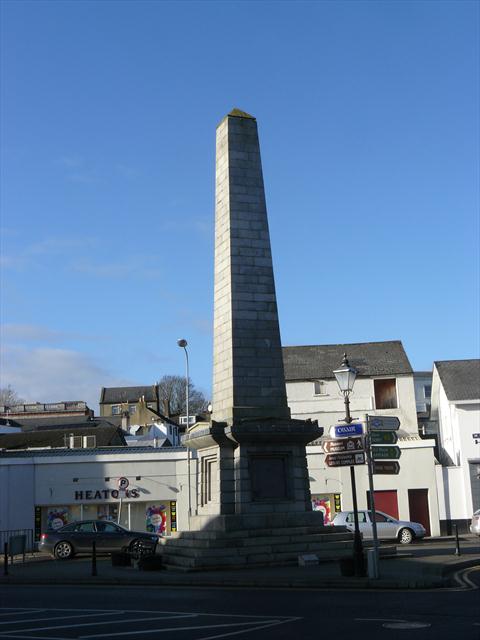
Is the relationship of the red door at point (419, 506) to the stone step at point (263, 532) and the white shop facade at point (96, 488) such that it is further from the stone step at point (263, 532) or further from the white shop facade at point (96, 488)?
the stone step at point (263, 532)

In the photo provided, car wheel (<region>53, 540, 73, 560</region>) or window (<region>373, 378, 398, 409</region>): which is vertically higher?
window (<region>373, 378, 398, 409</region>)

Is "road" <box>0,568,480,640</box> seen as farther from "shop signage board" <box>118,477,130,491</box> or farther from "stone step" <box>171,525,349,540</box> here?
"shop signage board" <box>118,477,130,491</box>

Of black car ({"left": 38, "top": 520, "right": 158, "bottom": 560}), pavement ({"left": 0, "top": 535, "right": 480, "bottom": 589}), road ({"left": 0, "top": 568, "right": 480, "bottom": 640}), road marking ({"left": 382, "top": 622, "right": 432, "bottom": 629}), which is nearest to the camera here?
road ({"left": 0, "top": 568, "right": 480, "bottom": 640})

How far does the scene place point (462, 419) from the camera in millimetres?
40031

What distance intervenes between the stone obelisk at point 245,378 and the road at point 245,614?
5.26m

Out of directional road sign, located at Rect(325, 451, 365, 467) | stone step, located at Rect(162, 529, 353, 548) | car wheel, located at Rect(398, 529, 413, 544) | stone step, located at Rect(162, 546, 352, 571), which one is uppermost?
directional road sign, located at Rect(325, 451, 365, 467)

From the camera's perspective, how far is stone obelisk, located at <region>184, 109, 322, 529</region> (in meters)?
20.8

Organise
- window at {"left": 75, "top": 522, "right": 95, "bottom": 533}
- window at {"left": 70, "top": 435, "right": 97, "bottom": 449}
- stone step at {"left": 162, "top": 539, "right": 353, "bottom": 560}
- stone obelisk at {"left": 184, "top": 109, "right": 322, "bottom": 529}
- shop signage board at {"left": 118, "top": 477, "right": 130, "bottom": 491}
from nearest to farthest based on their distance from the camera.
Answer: stone step at {"left": 162, "top": 539, "right": 353, "bottom": 560} < stone obelisk at {"left": 184, "top": 109, "right": 322, "bottom": 529} < window at {"left": 75, "top": 522, "right": 95, "bottom": 533} < shop signage board at {"left": 118, "top": 477, "right": 130, "bottom": 491} < window at {"left": 70, "top": 435, "right": 97, "bottom": 449}

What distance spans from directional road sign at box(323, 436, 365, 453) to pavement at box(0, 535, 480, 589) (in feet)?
8.55

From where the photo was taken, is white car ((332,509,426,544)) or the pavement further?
white car ((332,509,426,544))

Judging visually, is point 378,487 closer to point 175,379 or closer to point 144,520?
point 144,520

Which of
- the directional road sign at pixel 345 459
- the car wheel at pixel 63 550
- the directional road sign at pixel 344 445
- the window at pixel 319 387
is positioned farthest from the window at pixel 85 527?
the window at pixel 319 387

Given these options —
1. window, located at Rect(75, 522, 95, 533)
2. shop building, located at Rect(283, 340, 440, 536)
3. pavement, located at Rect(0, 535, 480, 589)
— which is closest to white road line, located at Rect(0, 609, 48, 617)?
pavement, located at Rect(0, 535, 480, 589)

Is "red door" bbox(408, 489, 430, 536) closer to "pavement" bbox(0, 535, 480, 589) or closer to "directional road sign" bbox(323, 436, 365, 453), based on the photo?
"pavement" bbox(0, 535, 480, 589)
